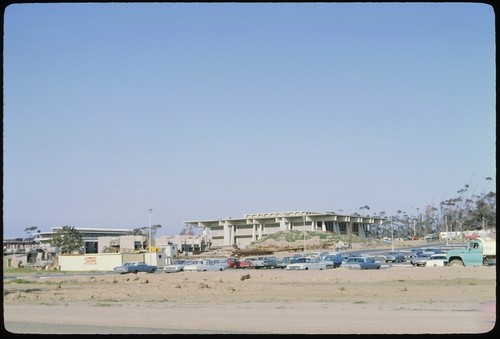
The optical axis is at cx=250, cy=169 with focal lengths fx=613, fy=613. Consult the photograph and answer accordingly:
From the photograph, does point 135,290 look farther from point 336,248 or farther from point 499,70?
point 336,248

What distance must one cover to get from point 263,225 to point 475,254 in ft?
250

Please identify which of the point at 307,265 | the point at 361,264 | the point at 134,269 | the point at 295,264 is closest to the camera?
the point at 361,264

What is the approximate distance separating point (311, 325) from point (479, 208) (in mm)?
102440

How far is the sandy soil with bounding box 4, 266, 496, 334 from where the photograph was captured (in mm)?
11977

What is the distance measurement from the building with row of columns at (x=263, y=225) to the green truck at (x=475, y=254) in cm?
6826

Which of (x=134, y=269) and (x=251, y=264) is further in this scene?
(x=251, y=264)

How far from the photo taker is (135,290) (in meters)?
25.4

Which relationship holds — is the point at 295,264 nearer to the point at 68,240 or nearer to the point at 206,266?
the point at 206,266

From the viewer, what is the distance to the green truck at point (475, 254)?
33.8m

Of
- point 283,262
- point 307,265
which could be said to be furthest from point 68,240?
point 307,265

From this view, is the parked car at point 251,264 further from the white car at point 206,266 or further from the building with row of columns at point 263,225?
the building with row of columns at point 263,225

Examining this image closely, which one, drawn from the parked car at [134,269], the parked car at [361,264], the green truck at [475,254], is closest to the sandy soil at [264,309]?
the green truck at [475,254]

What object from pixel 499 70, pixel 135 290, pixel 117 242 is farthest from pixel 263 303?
pixel 117 242

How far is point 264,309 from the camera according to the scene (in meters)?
15.9
